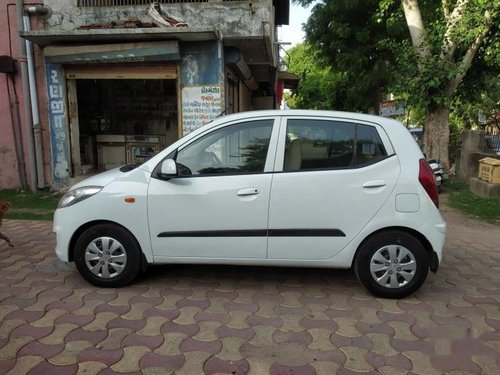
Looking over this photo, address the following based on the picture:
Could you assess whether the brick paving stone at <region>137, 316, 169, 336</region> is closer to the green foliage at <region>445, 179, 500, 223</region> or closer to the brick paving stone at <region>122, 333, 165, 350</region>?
the brick paving stone at <region>122, 333, 165, 350</region>

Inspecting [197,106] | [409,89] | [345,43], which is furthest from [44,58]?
[345,43]

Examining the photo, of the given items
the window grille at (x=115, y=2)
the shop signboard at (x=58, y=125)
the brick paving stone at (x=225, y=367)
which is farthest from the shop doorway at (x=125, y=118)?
A: the brick paving stone at (x=225, y=367)

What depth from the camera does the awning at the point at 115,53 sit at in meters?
8.16

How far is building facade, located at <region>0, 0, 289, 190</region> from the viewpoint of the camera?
27.2 ft

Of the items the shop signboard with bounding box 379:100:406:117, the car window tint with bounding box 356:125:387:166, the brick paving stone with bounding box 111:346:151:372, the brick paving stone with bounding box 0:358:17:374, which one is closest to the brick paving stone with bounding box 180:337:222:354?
the brick paving stone with bounding box 111:346:151:372

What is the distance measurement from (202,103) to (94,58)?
209 cm

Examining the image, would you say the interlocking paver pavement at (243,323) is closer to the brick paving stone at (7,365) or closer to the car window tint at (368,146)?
the brick paving stone at (7,365)

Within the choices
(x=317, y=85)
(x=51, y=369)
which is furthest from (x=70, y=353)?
(x=317, y=85)

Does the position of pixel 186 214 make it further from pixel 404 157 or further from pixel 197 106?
pixel 197 106

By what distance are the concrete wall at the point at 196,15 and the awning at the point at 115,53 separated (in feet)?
2.44

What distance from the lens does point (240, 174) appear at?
159 inches

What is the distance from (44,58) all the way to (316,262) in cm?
739

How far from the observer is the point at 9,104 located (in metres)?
9.30

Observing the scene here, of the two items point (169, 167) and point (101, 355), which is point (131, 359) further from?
point (169, 167)
